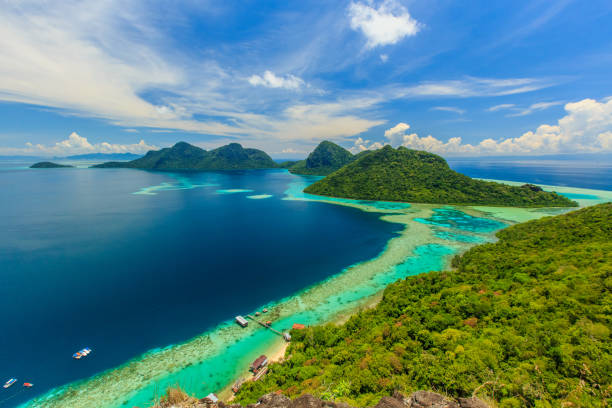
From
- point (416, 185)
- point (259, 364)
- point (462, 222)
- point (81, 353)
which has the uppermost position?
point (416, 185)

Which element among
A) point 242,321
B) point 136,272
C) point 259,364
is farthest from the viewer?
point 136,272

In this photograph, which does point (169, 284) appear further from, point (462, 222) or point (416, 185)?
point (416, 185)

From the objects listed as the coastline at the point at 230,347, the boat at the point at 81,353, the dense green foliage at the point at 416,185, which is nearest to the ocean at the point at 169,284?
the coastline at the point at 230,347

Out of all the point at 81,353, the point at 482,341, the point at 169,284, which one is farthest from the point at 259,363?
the point at 169,284

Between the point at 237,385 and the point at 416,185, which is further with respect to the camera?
the point at 416,185

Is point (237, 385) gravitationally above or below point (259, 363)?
below

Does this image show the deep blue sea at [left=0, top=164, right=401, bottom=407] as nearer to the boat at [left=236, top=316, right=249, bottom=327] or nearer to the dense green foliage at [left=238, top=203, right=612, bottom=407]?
the boat at [left=236, top=316, right=249, bottom=327]

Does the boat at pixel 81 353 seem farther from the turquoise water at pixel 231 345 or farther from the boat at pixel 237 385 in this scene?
the boat at pixel 237 385
